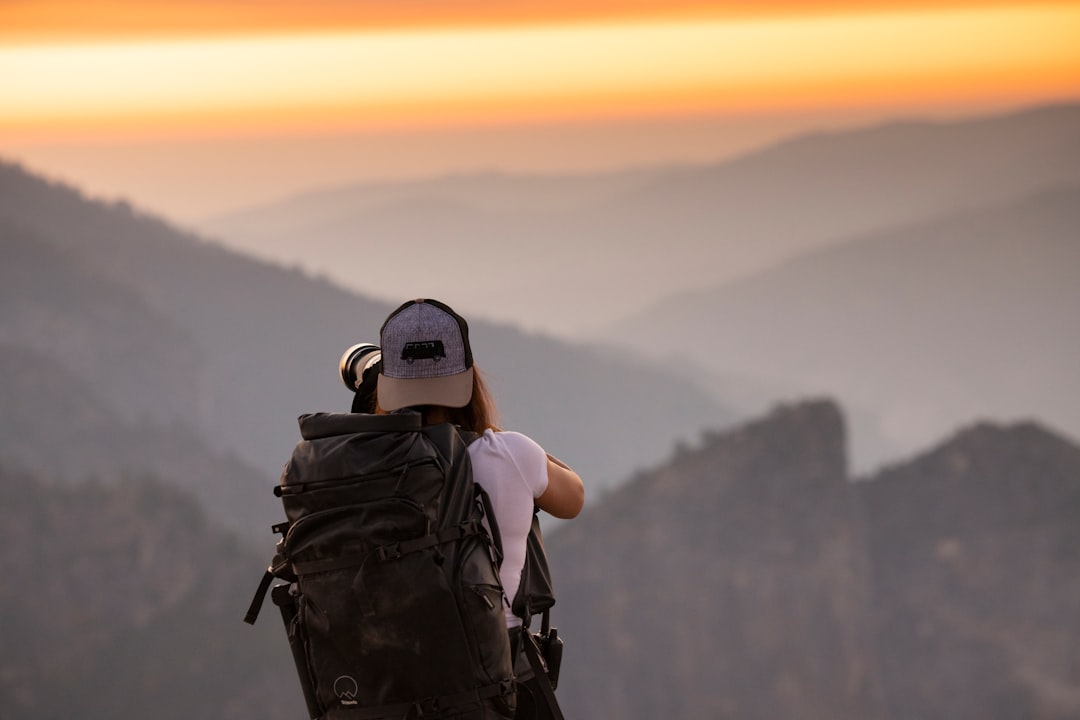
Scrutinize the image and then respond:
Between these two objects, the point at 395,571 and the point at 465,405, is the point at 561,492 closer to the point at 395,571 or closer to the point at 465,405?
the point at 465,405

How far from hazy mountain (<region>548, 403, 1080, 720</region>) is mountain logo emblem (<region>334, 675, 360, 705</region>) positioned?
51800 millimetres

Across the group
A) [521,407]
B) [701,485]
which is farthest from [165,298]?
[701,485]

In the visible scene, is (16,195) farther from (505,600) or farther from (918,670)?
(505,600)

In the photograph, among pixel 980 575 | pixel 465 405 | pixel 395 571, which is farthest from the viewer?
pixel 980 575

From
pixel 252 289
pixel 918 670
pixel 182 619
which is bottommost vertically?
pixel 918 670

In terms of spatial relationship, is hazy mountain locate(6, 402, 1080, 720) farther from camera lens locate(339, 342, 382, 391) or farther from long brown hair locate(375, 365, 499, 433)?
long brown hair locate(375, 365, 499, 433)

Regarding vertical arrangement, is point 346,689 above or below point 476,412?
below

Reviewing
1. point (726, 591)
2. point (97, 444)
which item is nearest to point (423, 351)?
point (726, 591)

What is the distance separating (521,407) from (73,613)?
131m

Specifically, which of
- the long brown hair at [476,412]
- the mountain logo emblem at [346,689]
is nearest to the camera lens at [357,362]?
the long brown hair at [476,412]

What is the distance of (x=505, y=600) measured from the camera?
468 centimetres

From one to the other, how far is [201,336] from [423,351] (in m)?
134

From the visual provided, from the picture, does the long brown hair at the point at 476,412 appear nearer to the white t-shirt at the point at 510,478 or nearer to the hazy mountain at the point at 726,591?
the white t-shirt at the point at 510,478

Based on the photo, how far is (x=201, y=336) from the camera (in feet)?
442
